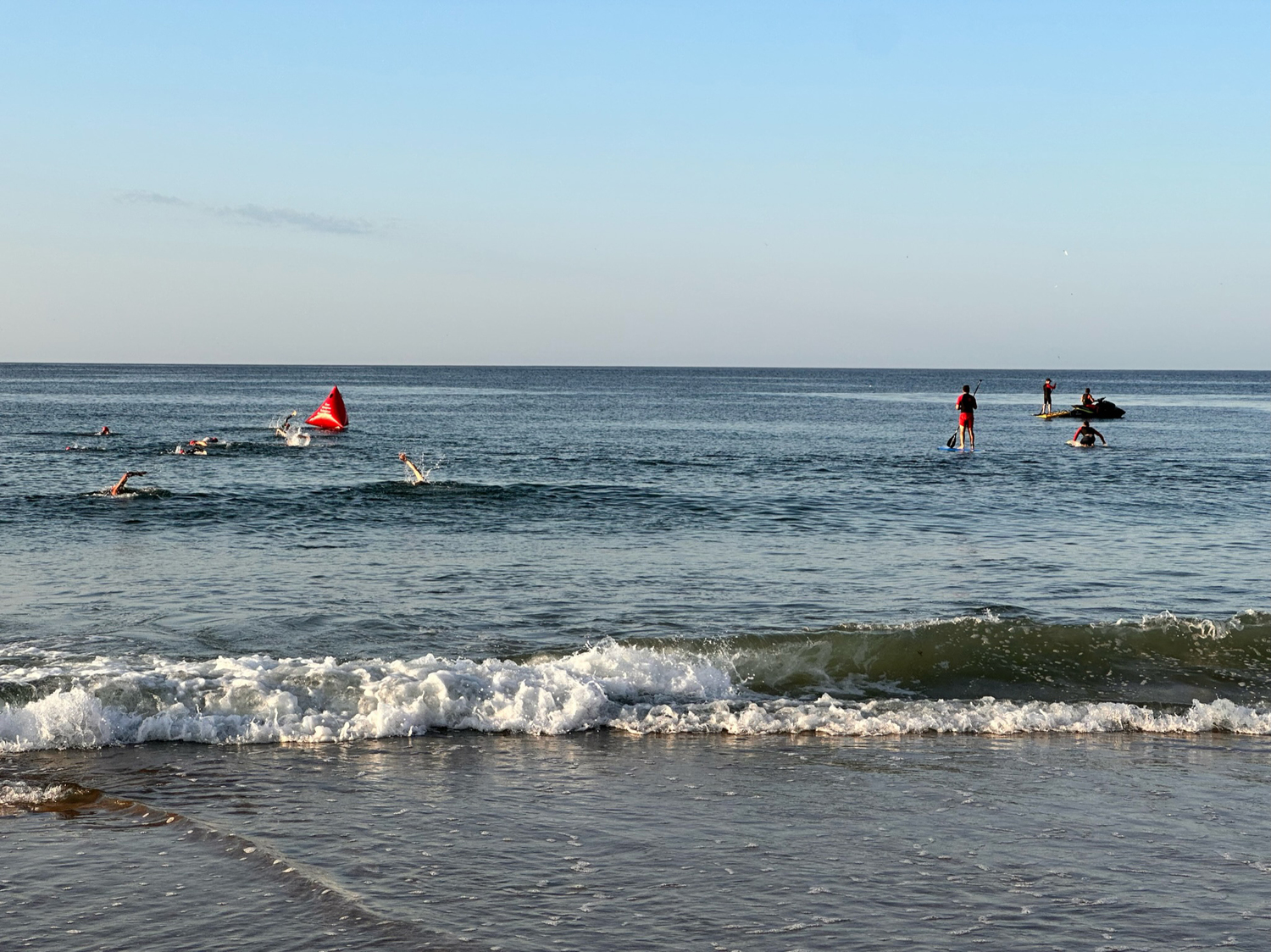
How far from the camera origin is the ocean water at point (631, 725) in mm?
5535

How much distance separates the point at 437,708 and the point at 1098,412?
5907cm

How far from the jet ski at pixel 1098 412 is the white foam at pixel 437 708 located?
53.4 m

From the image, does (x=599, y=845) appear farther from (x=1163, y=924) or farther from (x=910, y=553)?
(x=910, y=553)

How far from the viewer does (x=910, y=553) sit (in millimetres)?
17625

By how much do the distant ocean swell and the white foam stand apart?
15mm

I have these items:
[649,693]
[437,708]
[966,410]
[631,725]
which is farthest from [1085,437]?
[437,708]

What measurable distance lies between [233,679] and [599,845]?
4.67m

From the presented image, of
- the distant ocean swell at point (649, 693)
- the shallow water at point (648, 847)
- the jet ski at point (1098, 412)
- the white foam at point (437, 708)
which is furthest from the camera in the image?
the jet ski at point (1098, 412)

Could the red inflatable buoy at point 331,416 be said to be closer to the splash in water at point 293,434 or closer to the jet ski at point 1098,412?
the splash in water at point 293,434

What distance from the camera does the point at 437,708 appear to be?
9.34 m

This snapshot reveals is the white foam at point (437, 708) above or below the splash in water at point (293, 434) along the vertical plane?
below

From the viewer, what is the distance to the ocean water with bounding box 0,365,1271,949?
18.2ft

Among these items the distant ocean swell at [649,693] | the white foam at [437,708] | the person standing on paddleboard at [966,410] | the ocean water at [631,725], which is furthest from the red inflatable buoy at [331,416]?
the white foam at [437,708]

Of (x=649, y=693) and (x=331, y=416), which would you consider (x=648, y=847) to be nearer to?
(x=649, y=693)
